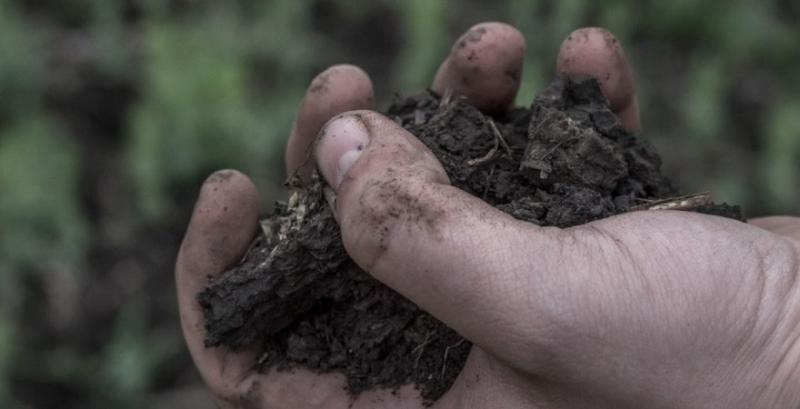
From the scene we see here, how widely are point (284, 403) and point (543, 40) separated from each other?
7.09 feet

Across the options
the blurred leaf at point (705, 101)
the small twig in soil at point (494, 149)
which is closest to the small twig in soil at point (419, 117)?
the small twig in soil at point (494, 149)

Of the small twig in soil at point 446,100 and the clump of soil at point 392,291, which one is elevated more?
the small twig in soil at point 446,100

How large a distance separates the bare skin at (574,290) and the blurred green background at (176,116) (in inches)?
58.1

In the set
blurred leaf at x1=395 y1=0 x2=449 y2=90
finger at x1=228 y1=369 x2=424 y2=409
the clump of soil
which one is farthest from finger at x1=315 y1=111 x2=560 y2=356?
blurred leaf at x1=395 y1=0 x2=449 y2=90

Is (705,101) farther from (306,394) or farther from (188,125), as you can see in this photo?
(306,394)

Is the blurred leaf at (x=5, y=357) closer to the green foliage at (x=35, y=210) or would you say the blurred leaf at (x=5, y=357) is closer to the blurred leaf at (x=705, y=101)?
the green foliage at (x=35, y=210)

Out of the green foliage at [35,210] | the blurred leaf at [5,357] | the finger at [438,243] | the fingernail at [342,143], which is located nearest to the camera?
the finger at [438,243]

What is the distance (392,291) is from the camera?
5.37 feet

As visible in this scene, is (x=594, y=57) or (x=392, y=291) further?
(x=594, y=57)

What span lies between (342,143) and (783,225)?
1130mm

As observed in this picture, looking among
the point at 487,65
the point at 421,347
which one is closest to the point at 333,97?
the point at 487,65

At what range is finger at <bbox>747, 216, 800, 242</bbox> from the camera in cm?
180

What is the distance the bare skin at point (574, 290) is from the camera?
1323 mm

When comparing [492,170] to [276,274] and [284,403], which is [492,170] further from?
[284,403]
